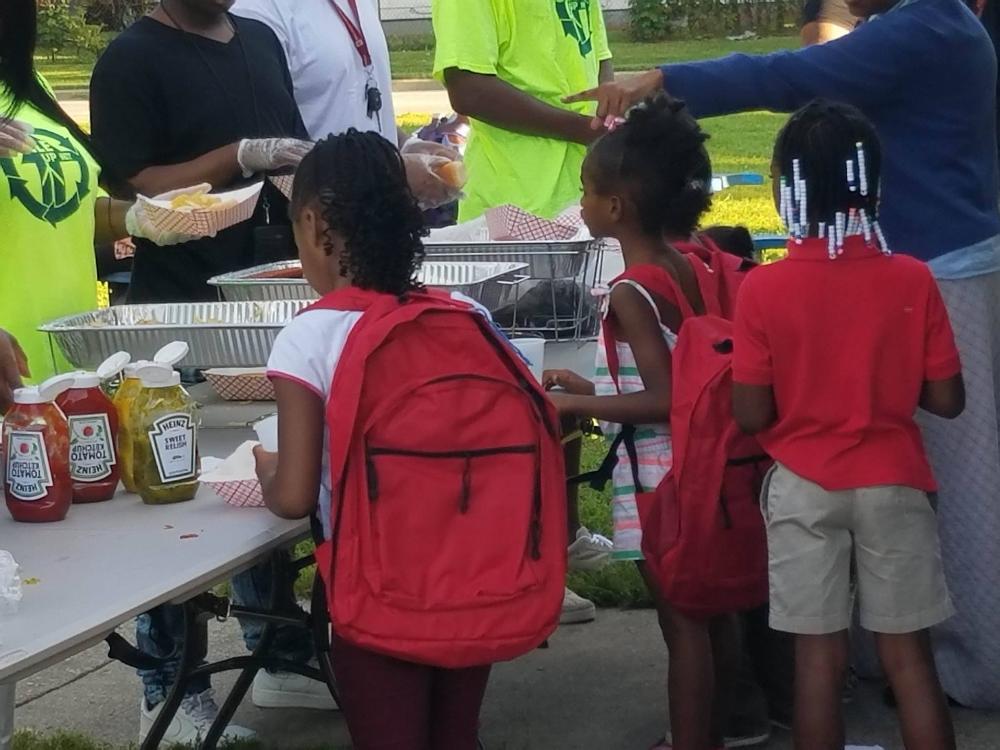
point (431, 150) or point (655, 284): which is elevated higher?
point (431, 150)

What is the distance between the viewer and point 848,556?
272 cm

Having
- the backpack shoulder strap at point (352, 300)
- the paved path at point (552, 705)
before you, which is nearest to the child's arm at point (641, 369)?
the backpack shoulder strap at point (352, 300)

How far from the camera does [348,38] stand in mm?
4109

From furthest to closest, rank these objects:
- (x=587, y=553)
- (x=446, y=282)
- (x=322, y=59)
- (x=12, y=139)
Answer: (x=587, y=553)
(x=322, y=59)
(x=446, y=282)
(x=12, y=139)

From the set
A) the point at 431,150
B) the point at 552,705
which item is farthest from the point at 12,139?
the point at 552,705

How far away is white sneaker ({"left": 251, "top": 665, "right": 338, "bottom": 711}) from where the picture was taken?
12.1ft

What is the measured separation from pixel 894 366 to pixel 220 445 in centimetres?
125

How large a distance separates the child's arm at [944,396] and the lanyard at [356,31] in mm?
2068

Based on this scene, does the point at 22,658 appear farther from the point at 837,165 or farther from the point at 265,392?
the point at 837,165

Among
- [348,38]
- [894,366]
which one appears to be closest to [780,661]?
[894,366]

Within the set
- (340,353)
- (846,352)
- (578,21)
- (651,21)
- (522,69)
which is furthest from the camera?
(651,21)

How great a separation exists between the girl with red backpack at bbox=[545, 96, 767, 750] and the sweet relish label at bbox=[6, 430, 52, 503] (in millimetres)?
977

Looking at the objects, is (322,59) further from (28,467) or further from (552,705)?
(28,467)

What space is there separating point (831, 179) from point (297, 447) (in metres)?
1.06
